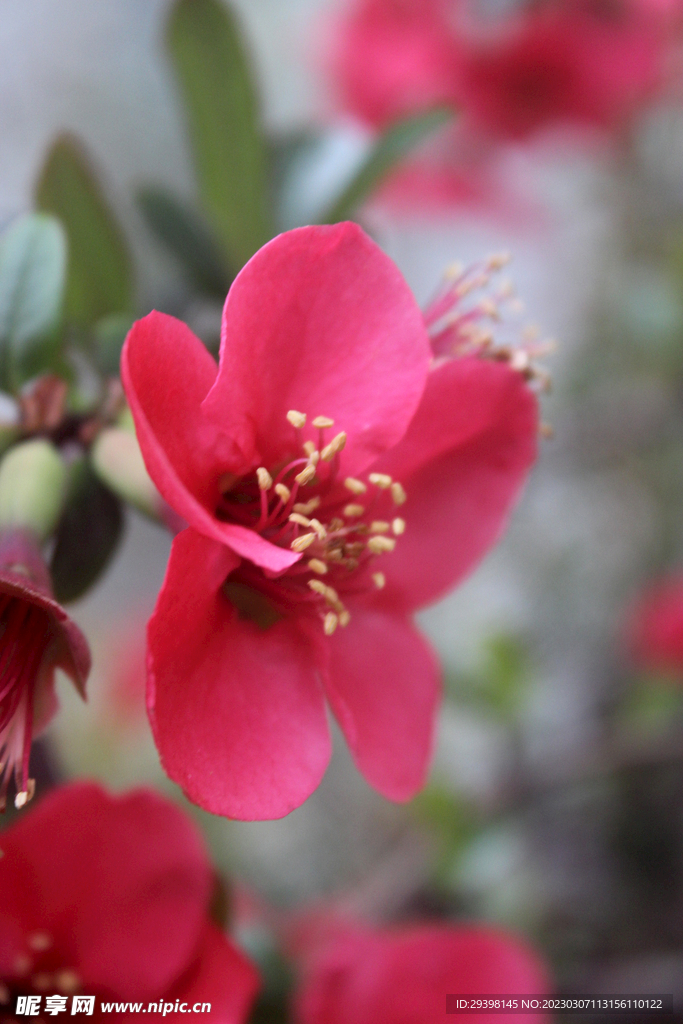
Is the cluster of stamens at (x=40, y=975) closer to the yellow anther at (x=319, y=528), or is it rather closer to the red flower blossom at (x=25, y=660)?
the red flower blossom at (x=25, y=660)

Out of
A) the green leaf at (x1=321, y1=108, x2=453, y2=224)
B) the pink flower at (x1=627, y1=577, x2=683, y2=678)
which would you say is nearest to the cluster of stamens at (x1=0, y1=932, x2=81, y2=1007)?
the green leaf at (x1=321, y1=108, x2=453, y2=224)

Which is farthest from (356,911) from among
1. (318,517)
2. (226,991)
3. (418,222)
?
(418,222)

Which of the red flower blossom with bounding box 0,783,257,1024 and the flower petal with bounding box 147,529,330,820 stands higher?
the flower petal with bounding box 147,529,330,820

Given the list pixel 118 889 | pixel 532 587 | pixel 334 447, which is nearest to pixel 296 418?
pixel 334 447

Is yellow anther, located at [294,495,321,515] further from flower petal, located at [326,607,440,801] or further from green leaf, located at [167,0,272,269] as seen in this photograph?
green leaf, located at [167,0,272,269]

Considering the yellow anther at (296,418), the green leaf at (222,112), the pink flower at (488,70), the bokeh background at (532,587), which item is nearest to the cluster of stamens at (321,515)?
the yellow anther at (296,418)
